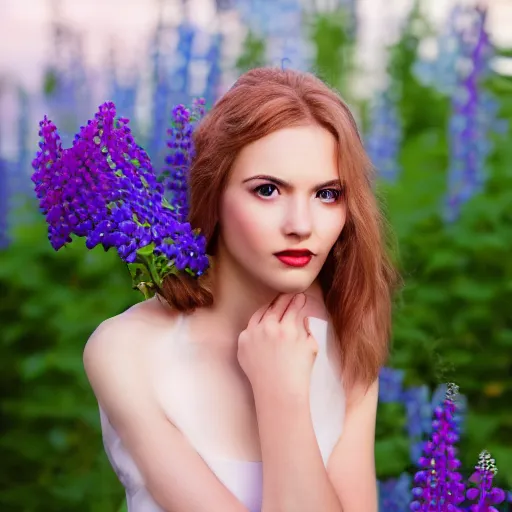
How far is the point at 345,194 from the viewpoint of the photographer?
1825 mm

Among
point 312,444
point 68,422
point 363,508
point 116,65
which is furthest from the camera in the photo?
point 116,65

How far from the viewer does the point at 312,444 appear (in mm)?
1734

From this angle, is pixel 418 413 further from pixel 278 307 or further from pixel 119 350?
pixel 119 350

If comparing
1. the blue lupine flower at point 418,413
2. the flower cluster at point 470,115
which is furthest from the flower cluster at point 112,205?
the flower cluster at point 470,115

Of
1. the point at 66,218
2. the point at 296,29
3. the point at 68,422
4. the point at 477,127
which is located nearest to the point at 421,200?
the point at 477,127

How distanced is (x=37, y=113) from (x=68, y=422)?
1.16 m

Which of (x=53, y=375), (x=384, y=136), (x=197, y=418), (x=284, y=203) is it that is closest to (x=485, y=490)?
(x=197, y=418)

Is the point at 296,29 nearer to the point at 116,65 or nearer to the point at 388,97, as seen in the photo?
the point at 388,97

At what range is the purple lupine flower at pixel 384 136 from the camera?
3889mm

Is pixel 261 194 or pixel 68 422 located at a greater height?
pixel 261 194

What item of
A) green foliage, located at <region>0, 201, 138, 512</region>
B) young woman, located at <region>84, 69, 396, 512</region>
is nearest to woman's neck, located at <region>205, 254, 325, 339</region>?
young woman, located at <region>84, 69, 396, 512</region>

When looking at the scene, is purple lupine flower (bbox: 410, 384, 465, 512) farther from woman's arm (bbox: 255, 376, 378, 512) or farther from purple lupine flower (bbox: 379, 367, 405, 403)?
purple lupine flower (bbox: 379, 367, 405, 403)

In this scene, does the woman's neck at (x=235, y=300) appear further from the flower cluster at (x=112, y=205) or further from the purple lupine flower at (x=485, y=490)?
the purple lupine flower at (x=485, y=490)

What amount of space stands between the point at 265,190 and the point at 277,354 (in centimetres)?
27
